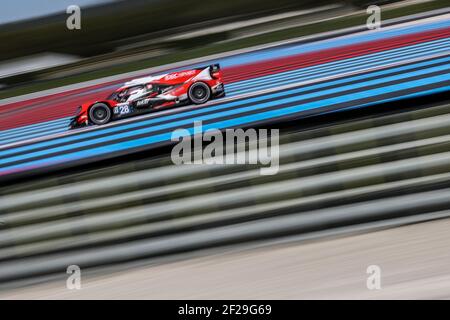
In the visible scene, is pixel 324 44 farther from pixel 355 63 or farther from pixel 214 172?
pixel 214 172

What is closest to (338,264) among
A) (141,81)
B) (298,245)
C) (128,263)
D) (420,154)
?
(298,245)

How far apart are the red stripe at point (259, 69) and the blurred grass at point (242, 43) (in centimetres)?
9

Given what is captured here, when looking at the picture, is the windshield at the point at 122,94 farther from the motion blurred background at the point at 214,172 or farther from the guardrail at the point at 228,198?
the guardrail at the point at 228,198

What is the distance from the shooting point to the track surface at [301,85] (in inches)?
170

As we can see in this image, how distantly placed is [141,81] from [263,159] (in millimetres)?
1060

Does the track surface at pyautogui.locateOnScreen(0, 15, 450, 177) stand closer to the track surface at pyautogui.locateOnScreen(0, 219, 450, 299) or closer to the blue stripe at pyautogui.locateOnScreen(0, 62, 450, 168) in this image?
the blue stripe at pyautogui.locateOnScreen(0, 62, 450, 168)

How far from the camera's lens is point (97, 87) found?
4500 mm

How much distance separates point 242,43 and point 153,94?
0.75m

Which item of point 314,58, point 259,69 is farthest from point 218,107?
point 314,58

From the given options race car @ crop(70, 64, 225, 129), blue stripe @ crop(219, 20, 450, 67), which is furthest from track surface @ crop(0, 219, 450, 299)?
→ blue stripe @ crop(219, 20, 450, 67)

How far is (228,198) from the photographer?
14.5 feet

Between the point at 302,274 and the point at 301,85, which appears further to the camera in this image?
the point at 301,85

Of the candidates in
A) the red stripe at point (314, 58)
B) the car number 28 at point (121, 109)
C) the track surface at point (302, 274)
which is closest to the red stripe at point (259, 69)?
the red stripe at point (314, 58)
